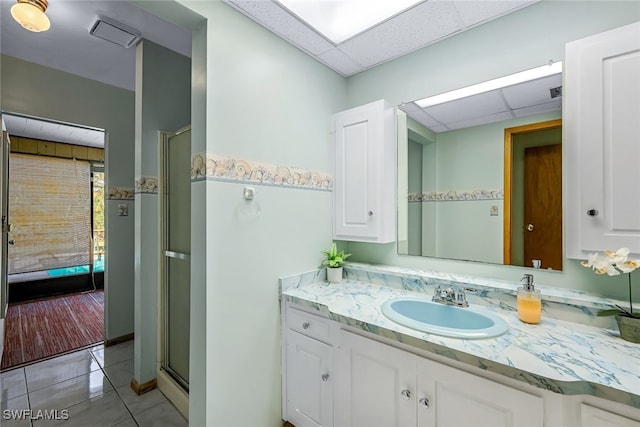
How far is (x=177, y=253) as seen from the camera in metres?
2.04

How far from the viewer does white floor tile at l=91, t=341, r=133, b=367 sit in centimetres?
248

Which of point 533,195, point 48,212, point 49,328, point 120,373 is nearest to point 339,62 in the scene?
point 533,195

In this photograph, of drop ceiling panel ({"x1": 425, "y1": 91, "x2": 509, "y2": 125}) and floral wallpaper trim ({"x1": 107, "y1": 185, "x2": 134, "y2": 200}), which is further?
floral wallpaper trim ({"x1": 107, "y1": 185, "x2": 134, "y2": 200})

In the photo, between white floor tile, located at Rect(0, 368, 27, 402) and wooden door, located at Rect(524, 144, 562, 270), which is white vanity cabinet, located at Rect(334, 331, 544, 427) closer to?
wooden door, located at Rect(524, 144, 562, 270)

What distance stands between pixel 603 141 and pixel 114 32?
2949 mm

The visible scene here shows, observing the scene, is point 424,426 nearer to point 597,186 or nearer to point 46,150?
point 597,186

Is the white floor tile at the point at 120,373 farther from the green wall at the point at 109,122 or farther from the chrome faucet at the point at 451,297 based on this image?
the chrome faucet at the point at 451,297

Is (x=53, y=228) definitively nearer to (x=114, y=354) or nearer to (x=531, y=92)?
(x=114, y=354)

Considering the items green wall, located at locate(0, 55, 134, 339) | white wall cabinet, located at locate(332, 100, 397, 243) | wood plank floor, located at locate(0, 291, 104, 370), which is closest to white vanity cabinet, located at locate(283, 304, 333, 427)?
white wall cabinet, located at locate(332, 100, 397, 243)

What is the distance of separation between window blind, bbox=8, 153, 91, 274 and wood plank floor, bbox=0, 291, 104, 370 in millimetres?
755

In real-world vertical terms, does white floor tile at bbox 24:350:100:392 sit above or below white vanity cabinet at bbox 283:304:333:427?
below

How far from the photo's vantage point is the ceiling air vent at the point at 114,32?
6.14 ft

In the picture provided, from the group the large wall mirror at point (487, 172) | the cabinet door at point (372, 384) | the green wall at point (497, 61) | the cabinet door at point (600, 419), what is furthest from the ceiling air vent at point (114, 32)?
the cabinet door at point (600, 419)

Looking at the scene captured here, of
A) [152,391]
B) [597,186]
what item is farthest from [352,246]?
[152,391]
